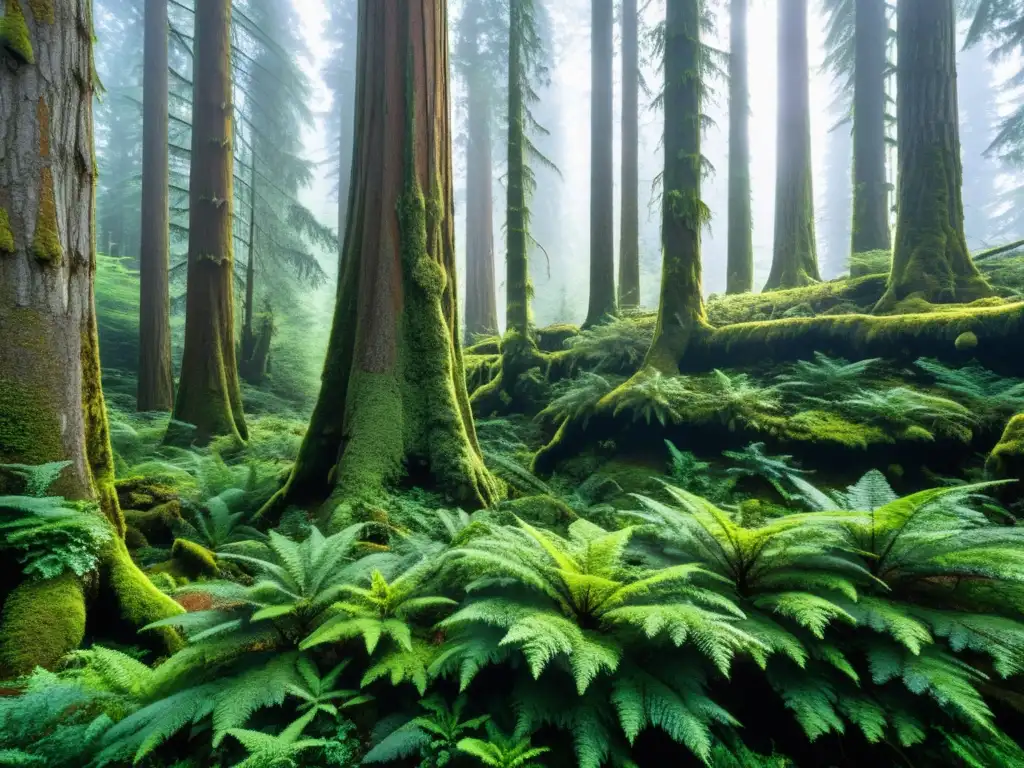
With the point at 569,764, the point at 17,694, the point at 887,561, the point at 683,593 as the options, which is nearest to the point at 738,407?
the point at 887,561

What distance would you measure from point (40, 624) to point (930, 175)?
10365 mm

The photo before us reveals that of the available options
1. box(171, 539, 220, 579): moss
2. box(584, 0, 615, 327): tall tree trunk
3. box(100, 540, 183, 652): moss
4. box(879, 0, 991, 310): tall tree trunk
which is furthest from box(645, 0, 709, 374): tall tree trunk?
box(100, 540, 183, 652): moss

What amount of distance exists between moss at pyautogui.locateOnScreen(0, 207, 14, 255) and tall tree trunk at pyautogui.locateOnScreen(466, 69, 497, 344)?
14.6 metres

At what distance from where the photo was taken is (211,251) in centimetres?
848

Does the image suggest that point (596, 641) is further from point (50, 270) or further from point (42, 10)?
point (42, 10)

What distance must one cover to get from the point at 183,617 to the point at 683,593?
2.28 metres

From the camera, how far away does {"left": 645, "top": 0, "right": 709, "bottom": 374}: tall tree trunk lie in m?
7.50

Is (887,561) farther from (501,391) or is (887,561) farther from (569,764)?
(501,391)

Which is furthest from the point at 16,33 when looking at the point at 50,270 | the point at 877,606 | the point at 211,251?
the point at 211,251

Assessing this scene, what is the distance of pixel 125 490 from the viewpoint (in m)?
4.70

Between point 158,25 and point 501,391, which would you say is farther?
point 158,25

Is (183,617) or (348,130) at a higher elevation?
(348,130)

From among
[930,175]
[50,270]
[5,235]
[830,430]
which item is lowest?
[830,430]

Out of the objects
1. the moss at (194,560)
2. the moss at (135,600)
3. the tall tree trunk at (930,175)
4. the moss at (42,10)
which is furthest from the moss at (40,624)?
the tall tree trunk at (930,175)
